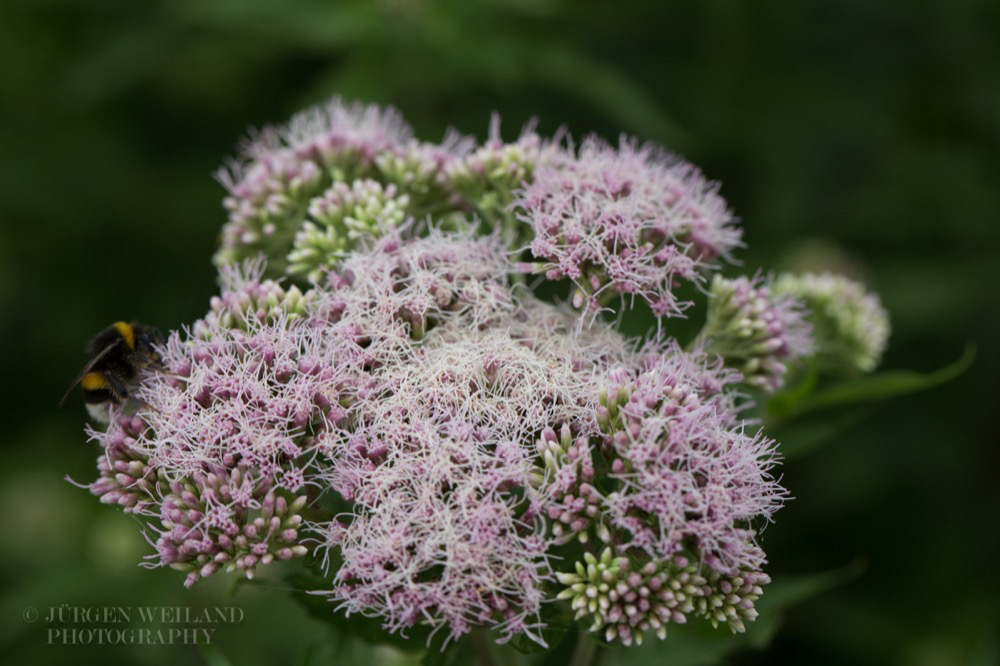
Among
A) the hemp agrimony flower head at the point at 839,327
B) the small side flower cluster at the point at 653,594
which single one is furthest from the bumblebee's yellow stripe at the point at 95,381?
the hemp agrimony flower head at the point at 839,327

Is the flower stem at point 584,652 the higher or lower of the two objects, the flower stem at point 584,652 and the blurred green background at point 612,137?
the lower

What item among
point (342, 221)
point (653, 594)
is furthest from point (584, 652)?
point (342, 221)

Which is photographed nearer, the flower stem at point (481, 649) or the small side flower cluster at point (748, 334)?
the flower stem at point (481, 649)

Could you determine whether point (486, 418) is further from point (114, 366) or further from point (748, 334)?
point (114, 366)

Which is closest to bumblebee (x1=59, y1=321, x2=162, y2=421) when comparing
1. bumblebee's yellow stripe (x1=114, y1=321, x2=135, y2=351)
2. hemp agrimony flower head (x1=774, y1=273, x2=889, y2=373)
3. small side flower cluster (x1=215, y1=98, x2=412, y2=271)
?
bumblebee's yellow stripe (x1=114, y1=321, x2=135, y2=351)

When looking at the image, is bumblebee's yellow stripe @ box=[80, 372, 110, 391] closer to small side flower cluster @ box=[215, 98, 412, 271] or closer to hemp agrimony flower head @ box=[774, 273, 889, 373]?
small side flower cluster @ box=[215, 98, 412, 271]

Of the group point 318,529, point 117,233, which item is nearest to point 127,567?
point 117,233

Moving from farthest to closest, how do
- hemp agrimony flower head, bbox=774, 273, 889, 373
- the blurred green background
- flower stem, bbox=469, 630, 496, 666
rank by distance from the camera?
the blurred green background, hemp agrimony flower head, bbox=774, 273, 889, 373, flower stem, bbox=469, 630, 496, 666

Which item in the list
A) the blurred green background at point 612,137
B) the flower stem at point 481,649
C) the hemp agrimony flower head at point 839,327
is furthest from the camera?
the blurred green background at point 612,137

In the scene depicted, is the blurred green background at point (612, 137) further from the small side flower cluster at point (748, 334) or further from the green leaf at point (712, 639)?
the green leaf at point (712, 639)
